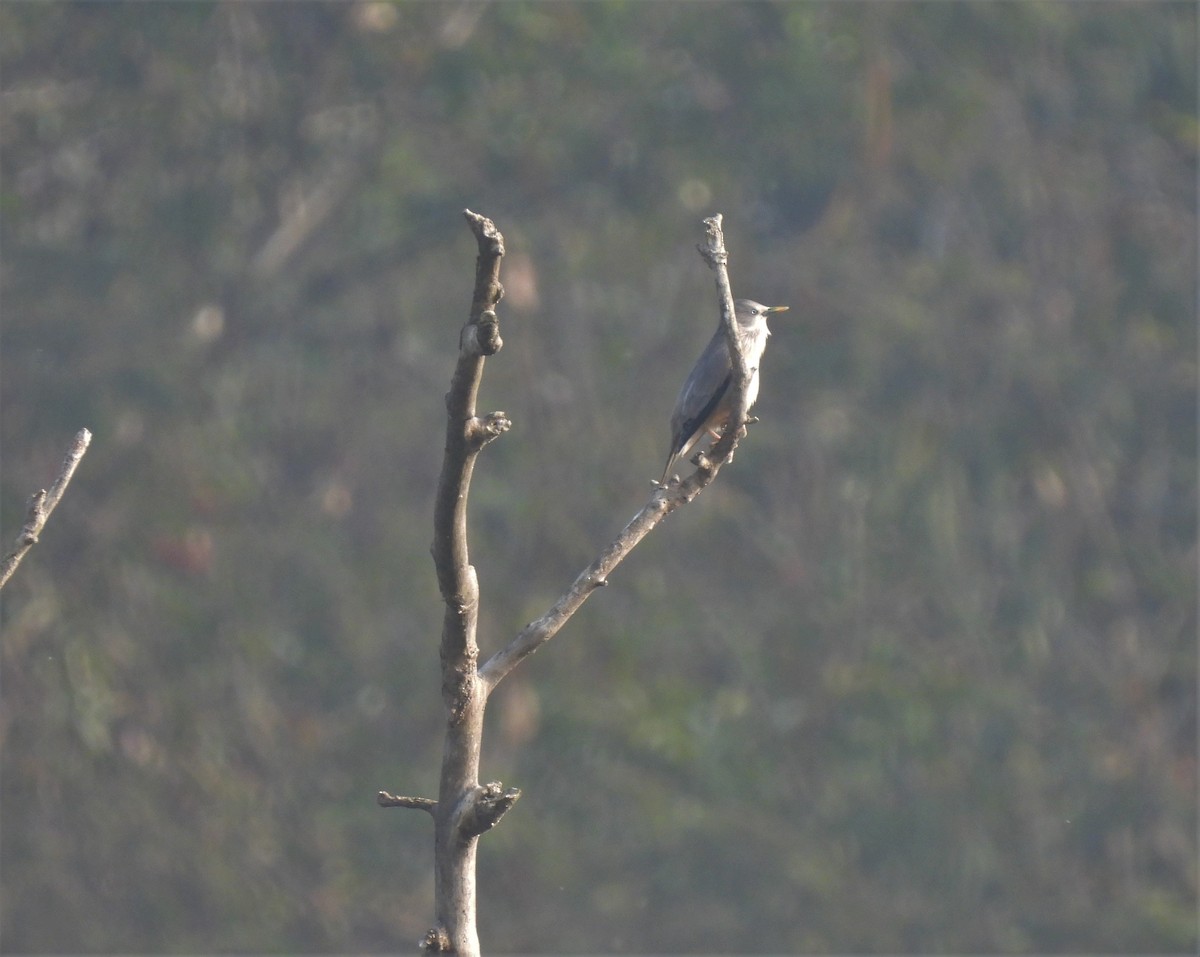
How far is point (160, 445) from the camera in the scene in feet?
35.8

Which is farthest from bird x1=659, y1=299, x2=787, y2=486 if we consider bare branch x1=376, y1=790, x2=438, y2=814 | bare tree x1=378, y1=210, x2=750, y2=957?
bare branch x1=376, y1=790, x2=438, y2=814

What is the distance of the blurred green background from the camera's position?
Answer: 11.1 meters

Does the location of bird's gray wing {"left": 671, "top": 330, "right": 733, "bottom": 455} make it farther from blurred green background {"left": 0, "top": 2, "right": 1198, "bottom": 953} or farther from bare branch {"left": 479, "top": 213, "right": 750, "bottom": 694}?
blurred green background {"left": 0, "top": 2, "right": 1198, "bottom": 953}

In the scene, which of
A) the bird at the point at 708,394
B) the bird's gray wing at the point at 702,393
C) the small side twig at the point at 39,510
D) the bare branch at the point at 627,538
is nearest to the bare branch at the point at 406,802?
the bare branch at the point at 627,538

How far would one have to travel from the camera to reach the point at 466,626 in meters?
3.00

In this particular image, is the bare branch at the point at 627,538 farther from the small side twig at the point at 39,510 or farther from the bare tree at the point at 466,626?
the small side twig at the point at 39,510

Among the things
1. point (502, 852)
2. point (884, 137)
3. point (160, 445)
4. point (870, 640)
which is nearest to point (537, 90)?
point (884, 137)

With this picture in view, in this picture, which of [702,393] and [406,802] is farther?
[702,393]

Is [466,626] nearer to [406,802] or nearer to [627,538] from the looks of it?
[406,802]

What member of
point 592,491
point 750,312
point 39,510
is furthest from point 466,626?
point 592,491

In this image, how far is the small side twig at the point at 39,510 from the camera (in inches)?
113

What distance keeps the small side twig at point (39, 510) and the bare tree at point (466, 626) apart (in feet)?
2.03

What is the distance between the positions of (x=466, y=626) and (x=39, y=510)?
0.72 meters

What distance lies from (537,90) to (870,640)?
411 cm
